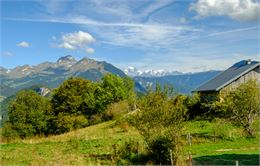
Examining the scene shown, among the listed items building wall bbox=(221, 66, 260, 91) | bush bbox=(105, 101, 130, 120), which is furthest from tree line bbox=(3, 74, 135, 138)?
building wall bbox=(221, 66, 260, 91)

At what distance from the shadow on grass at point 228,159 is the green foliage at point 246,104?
9.22 meters

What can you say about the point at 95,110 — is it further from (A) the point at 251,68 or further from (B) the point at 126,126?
(A) the point at 251,68

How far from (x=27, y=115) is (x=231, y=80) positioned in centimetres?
3453

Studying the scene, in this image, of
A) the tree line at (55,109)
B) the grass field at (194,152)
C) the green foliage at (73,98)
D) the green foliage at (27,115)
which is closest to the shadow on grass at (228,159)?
the grass field at (194,152)

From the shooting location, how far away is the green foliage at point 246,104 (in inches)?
1160

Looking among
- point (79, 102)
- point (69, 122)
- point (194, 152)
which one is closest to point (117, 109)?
point (79, 102)

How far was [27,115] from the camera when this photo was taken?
64.0m

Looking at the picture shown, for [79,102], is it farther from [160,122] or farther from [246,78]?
[160,122]

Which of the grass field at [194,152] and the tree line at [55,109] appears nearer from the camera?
the grass field at [194,152]

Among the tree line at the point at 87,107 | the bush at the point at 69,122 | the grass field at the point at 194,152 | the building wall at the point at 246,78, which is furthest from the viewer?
the bush at the point at 69,122

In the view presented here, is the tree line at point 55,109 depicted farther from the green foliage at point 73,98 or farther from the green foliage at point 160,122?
the green foliage at point 160,122

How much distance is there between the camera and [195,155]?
22062 mm

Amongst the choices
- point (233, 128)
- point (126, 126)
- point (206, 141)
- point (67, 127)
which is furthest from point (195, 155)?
point (67, 127)

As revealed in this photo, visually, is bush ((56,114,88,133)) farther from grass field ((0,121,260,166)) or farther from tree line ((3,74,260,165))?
grass field ((0,121,260,166))
